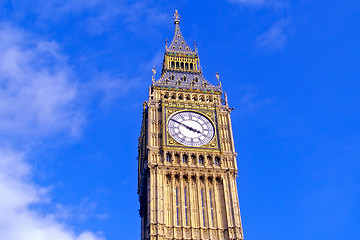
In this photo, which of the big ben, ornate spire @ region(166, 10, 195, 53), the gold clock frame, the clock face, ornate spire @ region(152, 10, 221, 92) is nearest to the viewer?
the big ben

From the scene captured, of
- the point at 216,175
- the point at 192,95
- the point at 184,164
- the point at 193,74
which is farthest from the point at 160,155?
the point at 193,74

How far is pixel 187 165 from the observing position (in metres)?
56.2

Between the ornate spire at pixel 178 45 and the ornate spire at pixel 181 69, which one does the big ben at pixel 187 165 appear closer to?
the ornate spire at pixel 181 69

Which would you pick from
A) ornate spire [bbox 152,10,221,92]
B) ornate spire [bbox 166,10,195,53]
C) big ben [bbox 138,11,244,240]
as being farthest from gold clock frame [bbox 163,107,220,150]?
ornate spire [bbox 166,10,195,53]

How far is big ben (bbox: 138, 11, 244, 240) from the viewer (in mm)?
52312

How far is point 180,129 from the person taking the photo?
5894 centimetres

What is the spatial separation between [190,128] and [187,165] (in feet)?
15.5

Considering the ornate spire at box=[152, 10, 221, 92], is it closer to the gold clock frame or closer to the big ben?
the big ben

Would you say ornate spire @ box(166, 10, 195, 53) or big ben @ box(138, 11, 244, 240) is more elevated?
ornate spire @ box(166, 10, 195, 53)

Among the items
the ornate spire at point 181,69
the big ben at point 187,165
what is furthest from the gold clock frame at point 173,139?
the ornate spire at point 181,69

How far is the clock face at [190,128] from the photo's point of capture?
58.1 m

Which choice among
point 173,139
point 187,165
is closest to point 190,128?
point 173,139

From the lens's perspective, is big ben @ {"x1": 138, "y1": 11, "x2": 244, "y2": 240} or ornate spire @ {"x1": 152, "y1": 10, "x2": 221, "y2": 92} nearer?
big ben @ {"x1": 138, "y1": 11, "x2": 244, "y2": 240}

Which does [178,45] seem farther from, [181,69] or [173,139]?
[173,139]
